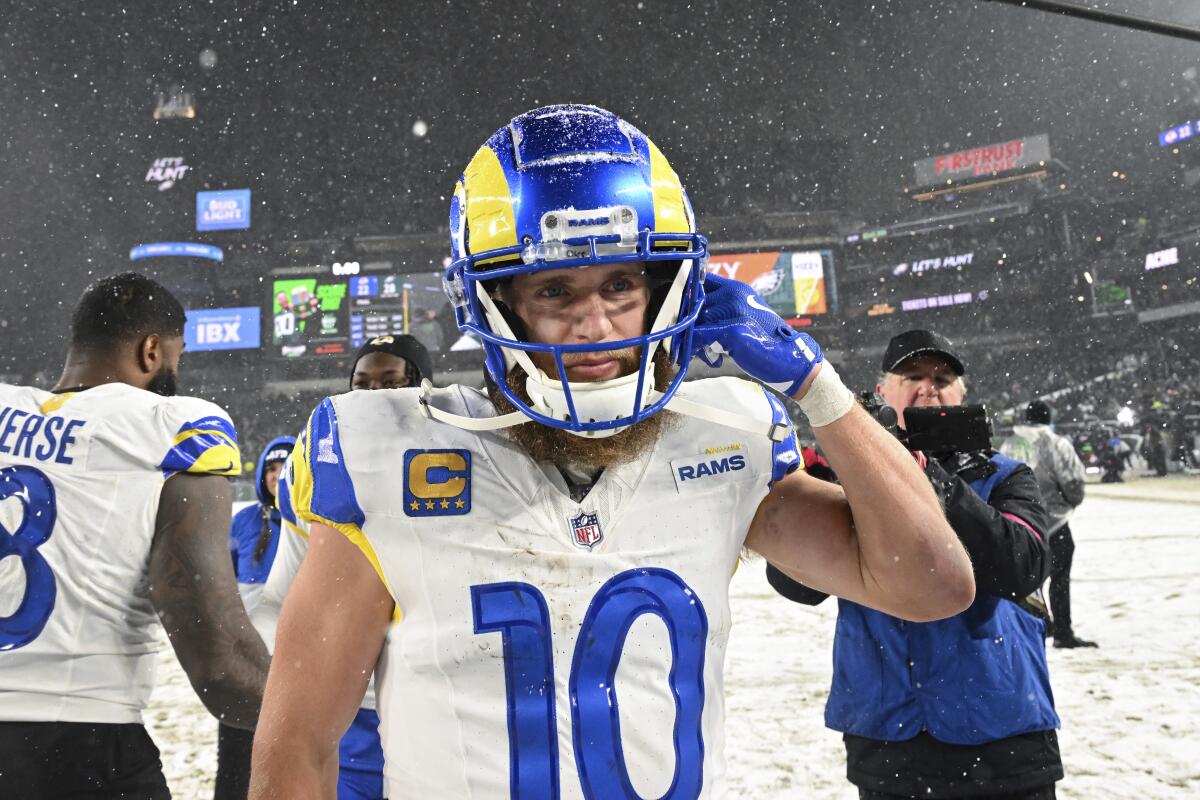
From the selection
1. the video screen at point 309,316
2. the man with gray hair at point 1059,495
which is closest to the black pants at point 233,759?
the man with gray hair at point 1059,495

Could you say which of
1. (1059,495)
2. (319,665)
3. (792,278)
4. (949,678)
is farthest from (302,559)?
(792,278)

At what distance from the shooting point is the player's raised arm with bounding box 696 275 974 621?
1483 millimetres

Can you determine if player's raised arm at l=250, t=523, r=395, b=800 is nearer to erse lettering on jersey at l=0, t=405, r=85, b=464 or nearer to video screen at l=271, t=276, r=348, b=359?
erse lettering on jersey at l=0, t=405, r=85, b=464

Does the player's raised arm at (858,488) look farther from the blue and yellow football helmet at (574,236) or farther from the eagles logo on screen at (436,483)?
the eagles logo on screen at (436,483)

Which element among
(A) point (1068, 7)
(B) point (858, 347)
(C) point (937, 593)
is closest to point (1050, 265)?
(B) point (858, 347)

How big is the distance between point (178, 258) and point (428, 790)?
54.5 m

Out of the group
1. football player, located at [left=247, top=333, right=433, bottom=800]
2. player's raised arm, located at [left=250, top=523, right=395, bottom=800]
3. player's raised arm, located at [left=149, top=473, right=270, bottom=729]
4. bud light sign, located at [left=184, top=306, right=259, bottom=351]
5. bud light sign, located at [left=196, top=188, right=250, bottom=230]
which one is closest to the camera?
player's raised arm, located at [left=250, top=523, right=395, bottom=800]

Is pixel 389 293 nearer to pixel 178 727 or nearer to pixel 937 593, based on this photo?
pixel 178 727

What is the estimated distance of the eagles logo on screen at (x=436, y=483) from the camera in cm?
145

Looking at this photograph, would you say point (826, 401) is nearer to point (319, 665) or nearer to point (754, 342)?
point (754, 342)

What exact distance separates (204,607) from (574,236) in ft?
5.04

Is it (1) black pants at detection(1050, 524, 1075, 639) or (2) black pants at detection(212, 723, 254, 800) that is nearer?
(2) black pants at detection(212, 723, 254, 800)

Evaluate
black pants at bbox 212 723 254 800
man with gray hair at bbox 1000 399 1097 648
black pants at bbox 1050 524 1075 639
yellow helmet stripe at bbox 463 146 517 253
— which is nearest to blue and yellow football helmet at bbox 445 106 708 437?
yellow helmet stripe at bbox 463 146 517 253

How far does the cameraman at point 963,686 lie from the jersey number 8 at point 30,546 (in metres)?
2.30
